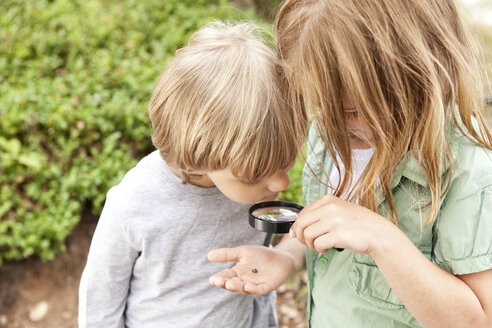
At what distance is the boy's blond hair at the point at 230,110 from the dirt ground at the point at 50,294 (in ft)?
8.40

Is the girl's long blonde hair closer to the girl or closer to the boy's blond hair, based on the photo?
the girl

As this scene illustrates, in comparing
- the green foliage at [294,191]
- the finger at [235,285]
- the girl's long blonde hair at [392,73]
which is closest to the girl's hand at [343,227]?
the girl's long blonde hair at [392,73]

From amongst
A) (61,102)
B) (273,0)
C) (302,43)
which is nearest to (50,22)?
(61,102)

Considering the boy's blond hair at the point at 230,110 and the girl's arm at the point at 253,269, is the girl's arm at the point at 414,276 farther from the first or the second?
the girl's arm at the point at 253,269

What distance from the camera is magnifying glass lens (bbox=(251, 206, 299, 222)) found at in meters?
1.90

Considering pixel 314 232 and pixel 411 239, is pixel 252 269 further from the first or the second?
pixel 411 239

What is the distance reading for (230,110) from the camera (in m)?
1.65

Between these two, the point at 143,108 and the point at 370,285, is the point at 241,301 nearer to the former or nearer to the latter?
the point at 370,285

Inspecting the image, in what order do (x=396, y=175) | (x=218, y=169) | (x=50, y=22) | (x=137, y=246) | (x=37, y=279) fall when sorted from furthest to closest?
(x=50, y=22) → (x=37, y=279) → (x=137, y=246) → (x=218, y=169) → (x=396, y=175)

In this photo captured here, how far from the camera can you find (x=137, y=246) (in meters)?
1.96

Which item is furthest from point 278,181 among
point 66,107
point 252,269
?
point 66,107

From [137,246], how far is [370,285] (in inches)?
36.2

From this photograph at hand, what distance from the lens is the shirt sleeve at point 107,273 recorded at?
1.93m

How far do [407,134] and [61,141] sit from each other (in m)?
3.40
